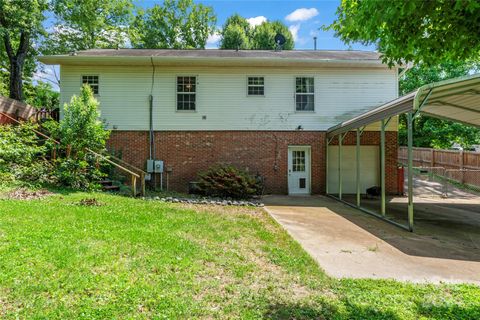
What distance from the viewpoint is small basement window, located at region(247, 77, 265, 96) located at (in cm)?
1262

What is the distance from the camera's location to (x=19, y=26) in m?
16.0

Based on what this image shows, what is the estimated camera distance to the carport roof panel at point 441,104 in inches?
268

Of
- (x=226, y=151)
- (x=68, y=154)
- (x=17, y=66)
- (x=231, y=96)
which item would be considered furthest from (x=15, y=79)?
(x=226, y=151)

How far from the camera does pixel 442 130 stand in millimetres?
22391

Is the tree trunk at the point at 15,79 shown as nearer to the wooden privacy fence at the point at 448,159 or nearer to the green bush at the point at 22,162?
the green bush at the point at 22,162

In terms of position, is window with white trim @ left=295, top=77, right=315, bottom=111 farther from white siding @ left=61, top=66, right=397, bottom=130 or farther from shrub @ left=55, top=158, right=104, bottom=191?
shrub @ left=55, top=158, right=104, bottom=191

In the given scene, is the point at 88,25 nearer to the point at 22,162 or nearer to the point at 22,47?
the point at 22,47

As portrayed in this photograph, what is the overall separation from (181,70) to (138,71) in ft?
5.58

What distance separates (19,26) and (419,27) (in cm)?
1908

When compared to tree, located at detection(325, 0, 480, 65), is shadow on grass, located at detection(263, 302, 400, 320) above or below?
below

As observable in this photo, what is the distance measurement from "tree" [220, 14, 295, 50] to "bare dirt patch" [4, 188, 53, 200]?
78.1 ft

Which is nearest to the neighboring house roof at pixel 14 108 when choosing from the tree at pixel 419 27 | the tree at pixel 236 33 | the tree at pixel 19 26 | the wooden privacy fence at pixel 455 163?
the tree at pixel 19 26

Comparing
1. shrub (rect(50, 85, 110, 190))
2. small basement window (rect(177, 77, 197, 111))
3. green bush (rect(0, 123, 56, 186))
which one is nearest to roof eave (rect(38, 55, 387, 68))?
small basement window (rect(177, 77, 197, 111))

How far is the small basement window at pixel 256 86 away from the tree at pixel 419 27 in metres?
8.35
